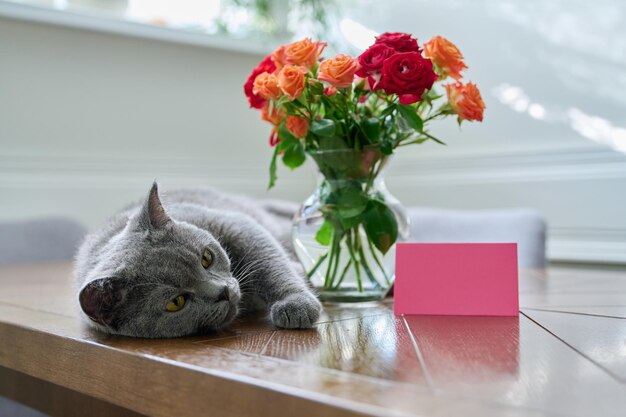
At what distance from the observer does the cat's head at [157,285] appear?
2.99 ft

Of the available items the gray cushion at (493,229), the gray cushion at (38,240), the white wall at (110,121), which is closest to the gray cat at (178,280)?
the gray cushion at (493,229)

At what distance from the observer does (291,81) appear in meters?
1.01

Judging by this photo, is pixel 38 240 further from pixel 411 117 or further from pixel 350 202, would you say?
pixel 411 117

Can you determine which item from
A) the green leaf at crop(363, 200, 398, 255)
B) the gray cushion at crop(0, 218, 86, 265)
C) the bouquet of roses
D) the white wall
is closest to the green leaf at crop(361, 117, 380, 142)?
the bouquet of roses

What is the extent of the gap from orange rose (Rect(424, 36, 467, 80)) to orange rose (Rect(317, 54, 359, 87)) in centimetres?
14

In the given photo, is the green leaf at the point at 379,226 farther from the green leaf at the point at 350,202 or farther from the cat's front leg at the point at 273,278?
the cat's front leg at the point at 273,278

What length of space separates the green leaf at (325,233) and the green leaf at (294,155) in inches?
4.8

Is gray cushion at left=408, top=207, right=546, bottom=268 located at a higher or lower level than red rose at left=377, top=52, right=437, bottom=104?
lower

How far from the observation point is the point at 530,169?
2.72m

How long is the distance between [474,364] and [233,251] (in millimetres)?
606

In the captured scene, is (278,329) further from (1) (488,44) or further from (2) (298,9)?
(2) (298,9)

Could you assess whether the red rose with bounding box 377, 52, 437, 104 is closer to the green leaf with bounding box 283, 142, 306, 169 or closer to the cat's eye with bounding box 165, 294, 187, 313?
the green leaf with bounding box 283, 142, 306, 169

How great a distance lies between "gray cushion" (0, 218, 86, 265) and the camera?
2039mm

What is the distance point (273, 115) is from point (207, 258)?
28cm
